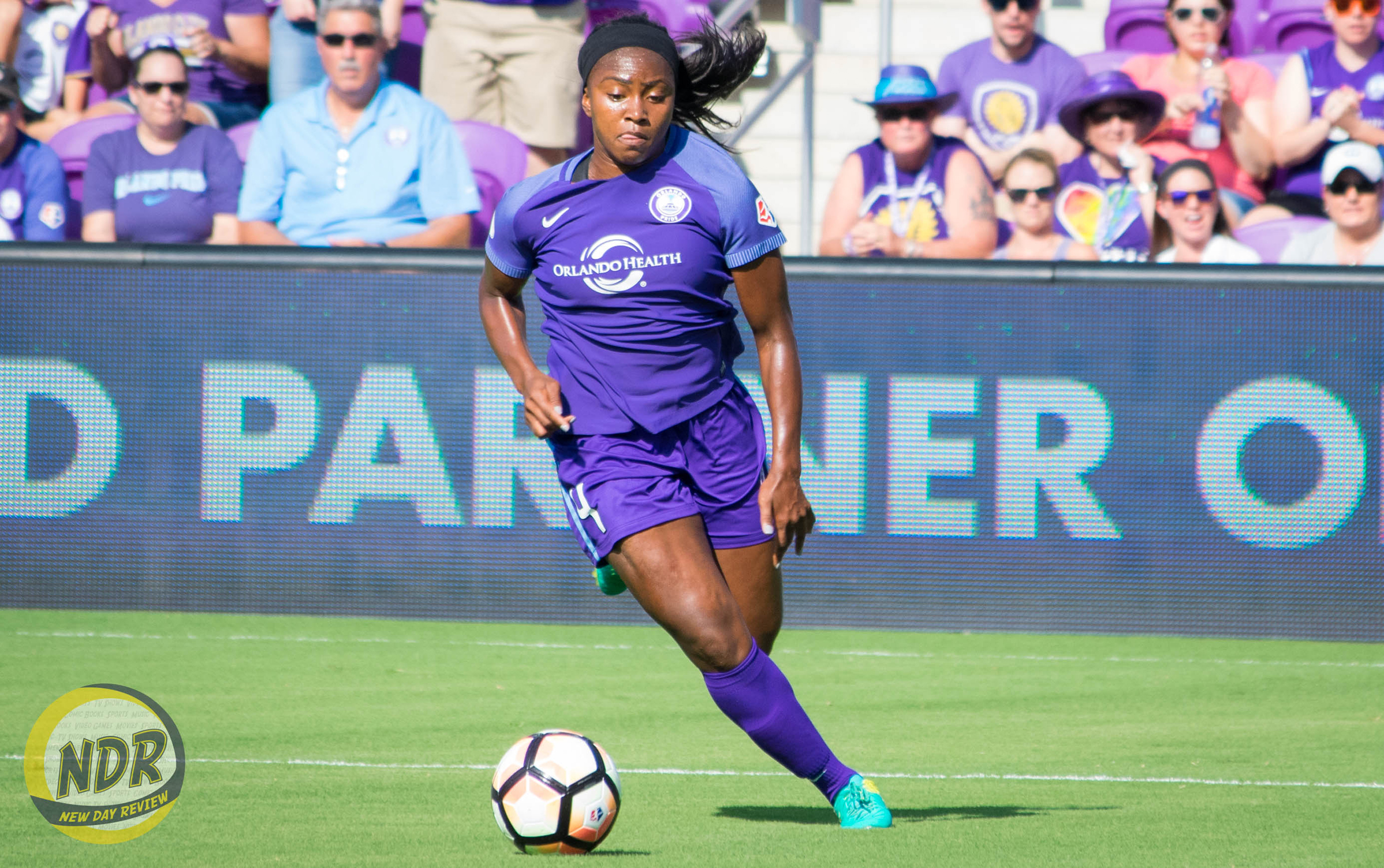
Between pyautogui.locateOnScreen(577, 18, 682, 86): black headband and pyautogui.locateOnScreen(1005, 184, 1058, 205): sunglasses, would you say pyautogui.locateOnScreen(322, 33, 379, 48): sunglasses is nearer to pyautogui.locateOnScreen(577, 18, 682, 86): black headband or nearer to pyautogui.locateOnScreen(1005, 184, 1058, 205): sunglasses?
pyautogui.locateOnScreen(1005, 184, 1058, 205): sunglasses

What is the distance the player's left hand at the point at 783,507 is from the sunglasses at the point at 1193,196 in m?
5.90

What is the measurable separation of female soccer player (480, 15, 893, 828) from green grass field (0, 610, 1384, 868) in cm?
50

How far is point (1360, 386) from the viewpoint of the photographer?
27.8 feet

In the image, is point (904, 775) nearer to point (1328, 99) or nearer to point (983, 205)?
point (983, 205)

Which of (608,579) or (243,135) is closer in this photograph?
(608,579)

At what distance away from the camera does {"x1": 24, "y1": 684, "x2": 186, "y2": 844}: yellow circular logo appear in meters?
4.39

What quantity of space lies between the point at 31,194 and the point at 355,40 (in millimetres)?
2125

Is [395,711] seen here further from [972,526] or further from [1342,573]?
[1342,573]

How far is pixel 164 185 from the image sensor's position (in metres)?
10.0

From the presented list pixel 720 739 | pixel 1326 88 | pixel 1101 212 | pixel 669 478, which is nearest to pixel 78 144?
pixel 1101 212

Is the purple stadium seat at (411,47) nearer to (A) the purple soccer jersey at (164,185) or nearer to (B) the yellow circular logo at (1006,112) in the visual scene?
(A) the purple soccer jersey at (164,185)

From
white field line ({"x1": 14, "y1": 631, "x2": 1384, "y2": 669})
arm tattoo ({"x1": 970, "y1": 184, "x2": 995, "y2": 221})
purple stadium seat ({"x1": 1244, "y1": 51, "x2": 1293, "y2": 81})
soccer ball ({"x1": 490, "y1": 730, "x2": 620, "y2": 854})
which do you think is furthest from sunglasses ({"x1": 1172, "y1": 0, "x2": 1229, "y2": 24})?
soccer ball ({"x1": 490, "y1": 730, "x2": 620, "y2": 854})

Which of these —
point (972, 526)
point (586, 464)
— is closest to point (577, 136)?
point (972, 526)

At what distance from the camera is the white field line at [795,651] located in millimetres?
A: 8031
